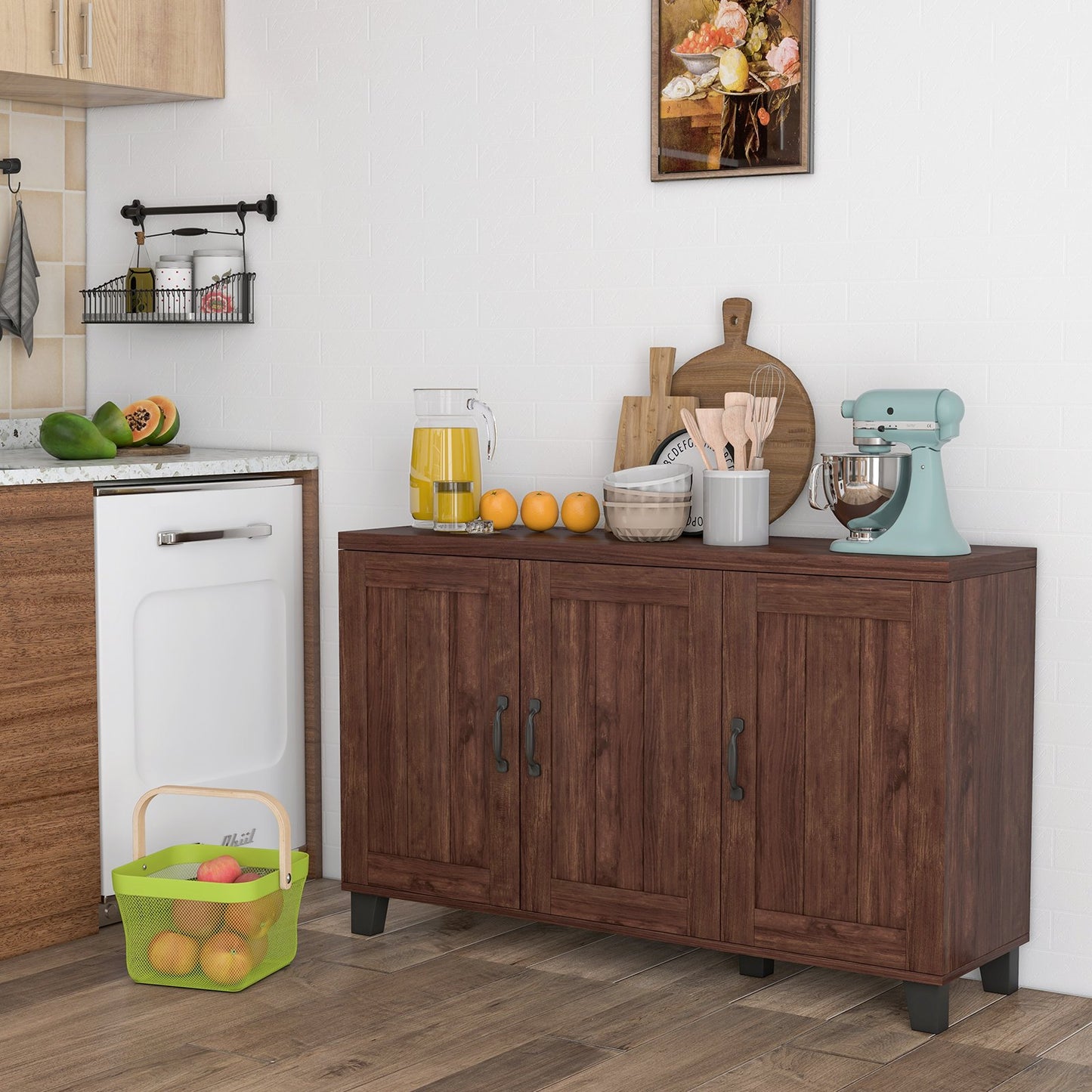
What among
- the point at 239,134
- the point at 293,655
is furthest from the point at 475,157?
the point at 293,655

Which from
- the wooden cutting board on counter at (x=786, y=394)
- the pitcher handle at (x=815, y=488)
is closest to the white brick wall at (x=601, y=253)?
the wooden cutting board on counter at (x=786, y=394)

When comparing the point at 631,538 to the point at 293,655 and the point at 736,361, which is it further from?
the point at 293,655

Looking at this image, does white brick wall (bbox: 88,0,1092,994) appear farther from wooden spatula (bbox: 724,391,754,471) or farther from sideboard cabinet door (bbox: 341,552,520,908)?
sideboard cabinet door (bbox: 341,552,520,908)

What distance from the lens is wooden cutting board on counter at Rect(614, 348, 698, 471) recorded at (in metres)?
3.21

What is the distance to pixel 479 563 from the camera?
3.07 metres

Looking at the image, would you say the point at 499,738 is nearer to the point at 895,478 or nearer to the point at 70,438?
the point at 895,478

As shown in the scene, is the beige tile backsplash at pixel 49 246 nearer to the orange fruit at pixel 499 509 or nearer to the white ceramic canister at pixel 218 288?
the white ceramic canister at pixel 218 288

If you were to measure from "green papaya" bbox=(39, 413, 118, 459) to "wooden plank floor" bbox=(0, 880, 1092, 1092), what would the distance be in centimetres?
101

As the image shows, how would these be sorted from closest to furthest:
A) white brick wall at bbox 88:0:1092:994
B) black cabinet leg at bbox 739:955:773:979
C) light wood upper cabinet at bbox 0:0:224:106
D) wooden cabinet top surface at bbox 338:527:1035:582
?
wooden cabinet top surface at bbox 338:527:1035:582 < white brick wall at bbox 88:0:1092:994 < black cabinet leg at bbox 739:955:773:979 < light wood upper cabinet at bbox 0:0:224:106

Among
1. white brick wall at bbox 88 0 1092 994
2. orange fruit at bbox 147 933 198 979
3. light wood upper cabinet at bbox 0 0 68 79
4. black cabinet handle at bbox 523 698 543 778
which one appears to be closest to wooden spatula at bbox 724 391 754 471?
white brick wall at bbox 88 0 1092 994

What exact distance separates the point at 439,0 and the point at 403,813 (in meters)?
1.75

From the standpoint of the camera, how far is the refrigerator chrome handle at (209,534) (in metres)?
3.33

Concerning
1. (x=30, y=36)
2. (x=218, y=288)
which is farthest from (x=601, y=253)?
(x=30, y=36)

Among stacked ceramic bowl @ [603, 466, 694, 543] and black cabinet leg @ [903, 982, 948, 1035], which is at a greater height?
stacked ceramic bowl @ [603, 466, 694, 543]
